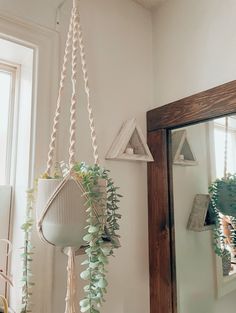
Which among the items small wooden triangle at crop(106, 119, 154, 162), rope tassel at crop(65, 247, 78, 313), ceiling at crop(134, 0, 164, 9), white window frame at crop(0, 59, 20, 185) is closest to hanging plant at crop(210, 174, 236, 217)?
small wooden triangle at crop(106, 119, 154, 162)

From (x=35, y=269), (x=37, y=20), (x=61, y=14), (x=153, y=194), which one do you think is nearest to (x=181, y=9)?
(x=61, y=14)

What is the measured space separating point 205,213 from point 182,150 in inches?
12.0

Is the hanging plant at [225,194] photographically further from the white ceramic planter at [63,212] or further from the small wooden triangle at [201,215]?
the white ceramic planter at [63,212]

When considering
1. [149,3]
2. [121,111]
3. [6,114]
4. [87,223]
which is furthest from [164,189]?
[149,3]

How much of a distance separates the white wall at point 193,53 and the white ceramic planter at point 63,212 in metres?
0.63

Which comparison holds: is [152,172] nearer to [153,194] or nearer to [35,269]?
[153,194]

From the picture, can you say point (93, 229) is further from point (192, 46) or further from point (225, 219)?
point (192, 46)

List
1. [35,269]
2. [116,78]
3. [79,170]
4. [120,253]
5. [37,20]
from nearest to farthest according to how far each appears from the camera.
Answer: [79,170], [35,269], [37,20], [120,253], [116,78]

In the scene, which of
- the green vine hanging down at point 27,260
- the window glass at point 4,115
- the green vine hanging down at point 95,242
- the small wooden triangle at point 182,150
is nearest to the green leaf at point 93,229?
the green vine hanging down at point 95,242

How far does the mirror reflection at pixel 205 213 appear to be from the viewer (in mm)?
1079

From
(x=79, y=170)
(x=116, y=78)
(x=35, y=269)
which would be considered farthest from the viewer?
(x=116, y=78)

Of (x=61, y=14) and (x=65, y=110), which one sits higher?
(x=61, y=14)

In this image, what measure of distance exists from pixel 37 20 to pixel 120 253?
1.05 meters

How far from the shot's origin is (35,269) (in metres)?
0.95
